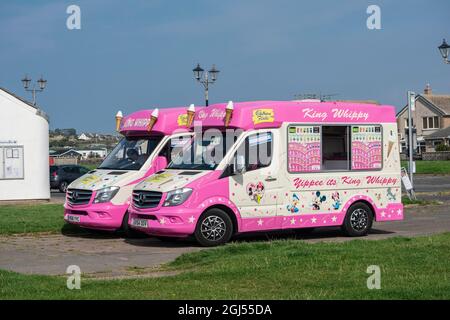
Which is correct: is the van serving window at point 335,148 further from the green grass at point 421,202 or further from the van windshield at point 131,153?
the green grass at point 421,202

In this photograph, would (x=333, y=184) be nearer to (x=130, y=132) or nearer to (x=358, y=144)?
(x=358, y=144)

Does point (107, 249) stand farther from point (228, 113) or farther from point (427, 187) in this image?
point (427, 187)

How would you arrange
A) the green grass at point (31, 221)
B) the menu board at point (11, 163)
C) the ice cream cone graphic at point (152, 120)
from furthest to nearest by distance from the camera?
the menu board at point (11, 163), the green grass at point (31, 221), the ice cream cone graphic at point (152, 120)

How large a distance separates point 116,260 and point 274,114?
174 inches

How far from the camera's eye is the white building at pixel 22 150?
2688cm

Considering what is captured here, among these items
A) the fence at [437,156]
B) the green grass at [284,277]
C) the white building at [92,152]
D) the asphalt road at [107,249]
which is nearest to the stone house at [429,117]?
the fence at [437,156]

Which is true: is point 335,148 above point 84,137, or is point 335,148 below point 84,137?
below

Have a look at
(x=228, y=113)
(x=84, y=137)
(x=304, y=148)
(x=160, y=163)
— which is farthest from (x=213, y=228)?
(x=84, y=137)

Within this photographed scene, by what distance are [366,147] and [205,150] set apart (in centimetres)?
354

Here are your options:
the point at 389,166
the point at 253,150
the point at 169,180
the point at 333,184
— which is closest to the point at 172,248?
the point at 169,180

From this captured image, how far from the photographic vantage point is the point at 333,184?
1574 cm

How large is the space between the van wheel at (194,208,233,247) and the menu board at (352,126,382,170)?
3.21 m

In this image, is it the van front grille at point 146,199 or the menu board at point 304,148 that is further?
the menu board at point 304,148

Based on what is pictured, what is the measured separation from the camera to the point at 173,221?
14.1 m
